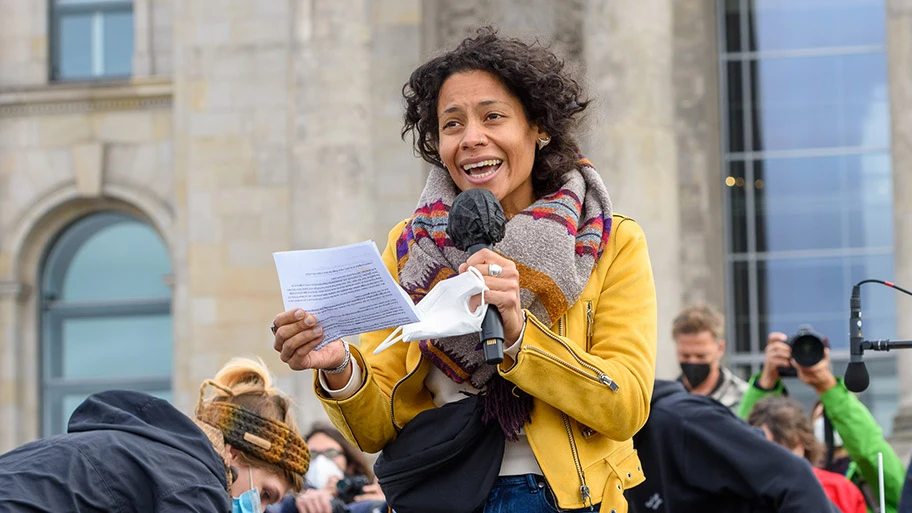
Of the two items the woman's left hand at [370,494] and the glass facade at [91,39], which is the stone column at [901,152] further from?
the glass facade at [91,39]

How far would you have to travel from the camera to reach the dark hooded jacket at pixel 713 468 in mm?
6016

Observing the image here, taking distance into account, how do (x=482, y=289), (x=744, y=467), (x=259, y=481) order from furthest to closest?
(x=744, y=467) → (x=259, y=481) → (x=482, y=289)

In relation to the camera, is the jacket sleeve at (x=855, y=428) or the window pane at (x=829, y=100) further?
the window pane at (x=829, y=100)

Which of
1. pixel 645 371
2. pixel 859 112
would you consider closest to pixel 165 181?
pixel 859 112

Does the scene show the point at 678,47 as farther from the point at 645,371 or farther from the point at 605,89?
the point at 645,371

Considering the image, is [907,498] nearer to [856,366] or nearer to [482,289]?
[856,366]

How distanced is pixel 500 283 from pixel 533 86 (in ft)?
2.25

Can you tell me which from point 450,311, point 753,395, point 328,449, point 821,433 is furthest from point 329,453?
point 450,311

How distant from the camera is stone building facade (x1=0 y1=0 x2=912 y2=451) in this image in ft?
52.6

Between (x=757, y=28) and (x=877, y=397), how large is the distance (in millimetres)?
4151

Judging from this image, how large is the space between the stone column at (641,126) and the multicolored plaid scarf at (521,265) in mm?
11075

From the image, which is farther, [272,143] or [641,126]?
[272,143]

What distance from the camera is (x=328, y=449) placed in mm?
9367

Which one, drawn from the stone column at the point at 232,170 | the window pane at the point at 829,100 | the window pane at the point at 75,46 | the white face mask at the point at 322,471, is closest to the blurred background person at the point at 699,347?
the white face mask at the point at 322,471
